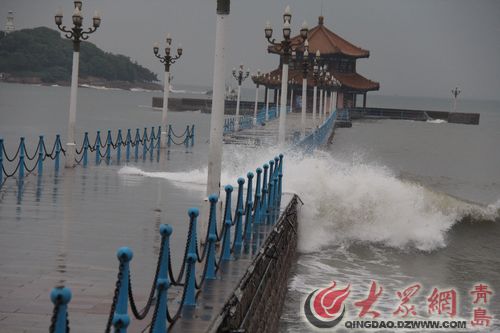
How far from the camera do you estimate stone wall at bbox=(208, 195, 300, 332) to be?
25.2ft

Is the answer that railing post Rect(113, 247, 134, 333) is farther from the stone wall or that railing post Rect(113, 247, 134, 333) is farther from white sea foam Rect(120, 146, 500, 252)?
white sea foam Rect(120, 146, 500, 252)

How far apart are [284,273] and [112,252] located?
4340 mm

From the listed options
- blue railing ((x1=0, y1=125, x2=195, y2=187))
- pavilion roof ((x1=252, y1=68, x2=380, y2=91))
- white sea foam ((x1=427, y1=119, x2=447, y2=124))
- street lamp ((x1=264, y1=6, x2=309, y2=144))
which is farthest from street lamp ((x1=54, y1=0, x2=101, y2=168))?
white sea foam ((x1=427, y1=119, x2=447, y2=124))

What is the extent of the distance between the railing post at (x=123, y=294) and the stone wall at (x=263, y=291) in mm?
1278

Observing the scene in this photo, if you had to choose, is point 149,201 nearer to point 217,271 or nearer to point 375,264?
point 375,264

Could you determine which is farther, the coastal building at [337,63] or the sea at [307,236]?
the coastal building at [337,63]

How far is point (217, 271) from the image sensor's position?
9.02 meters

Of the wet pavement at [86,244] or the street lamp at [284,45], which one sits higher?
the street lamp at [284,45]

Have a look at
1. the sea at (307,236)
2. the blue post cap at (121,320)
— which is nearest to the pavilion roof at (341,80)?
the sea at (307,236)

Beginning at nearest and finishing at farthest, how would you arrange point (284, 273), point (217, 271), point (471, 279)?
point (217, 271) < point (284, 273) < point (471, 279)

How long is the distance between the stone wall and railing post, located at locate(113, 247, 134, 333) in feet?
4.19

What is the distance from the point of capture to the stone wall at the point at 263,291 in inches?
302

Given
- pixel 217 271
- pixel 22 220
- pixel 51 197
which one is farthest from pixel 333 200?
pixel 217 271

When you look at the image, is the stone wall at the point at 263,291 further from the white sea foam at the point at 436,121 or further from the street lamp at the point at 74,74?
the white sea foam at the point at 436,121
